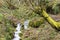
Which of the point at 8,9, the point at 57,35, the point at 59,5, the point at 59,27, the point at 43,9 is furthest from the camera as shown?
the point at 8,9

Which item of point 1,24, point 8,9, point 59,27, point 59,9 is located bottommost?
point 59,27

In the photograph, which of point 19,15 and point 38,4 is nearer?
point 38,4

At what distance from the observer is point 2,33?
13438mm

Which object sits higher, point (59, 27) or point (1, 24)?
point (1, 24)

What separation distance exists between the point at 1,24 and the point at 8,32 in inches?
44.9

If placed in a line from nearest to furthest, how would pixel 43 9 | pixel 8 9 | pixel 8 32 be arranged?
pixel 43 9 → pixel 8 32 → pixel 8 9

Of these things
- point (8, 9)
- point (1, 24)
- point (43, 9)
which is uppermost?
point (8, 9)

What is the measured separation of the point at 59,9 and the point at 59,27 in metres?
15.0

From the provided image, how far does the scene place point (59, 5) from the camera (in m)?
20.9

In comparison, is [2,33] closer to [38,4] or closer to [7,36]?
[7,36]

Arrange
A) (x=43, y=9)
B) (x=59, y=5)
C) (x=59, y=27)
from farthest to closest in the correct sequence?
(x=59, y=5)
(x=43, y=9)
(x=59, y=27)

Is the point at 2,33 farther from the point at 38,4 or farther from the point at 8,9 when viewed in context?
the point at 8,9

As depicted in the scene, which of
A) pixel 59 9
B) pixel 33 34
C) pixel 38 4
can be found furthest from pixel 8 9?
pixel 38 4

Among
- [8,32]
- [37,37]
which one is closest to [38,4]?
[37,37]
